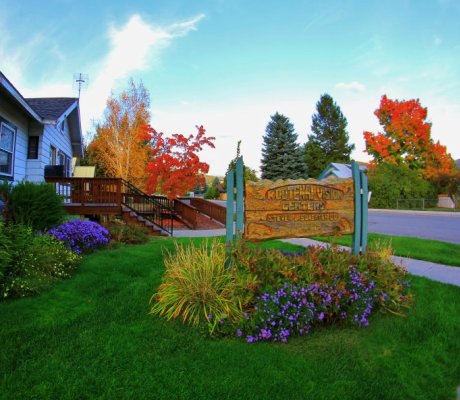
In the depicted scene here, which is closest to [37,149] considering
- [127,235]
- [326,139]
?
[127,235]

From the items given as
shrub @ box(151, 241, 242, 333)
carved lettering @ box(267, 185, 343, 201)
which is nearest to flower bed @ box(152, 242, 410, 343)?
shrub @ box(151, 241, 242, 333)

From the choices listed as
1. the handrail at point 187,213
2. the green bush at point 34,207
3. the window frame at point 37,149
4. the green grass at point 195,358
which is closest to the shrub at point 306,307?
the green grass at point 195,358

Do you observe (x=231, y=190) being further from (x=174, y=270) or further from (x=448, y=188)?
(x=448, y=188)

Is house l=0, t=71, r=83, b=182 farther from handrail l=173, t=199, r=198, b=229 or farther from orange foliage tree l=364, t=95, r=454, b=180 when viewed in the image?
orange foliage tree l=364, t=95, r=454, b=180

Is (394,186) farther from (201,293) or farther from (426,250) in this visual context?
(201,293)

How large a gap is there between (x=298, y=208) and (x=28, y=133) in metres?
9.94

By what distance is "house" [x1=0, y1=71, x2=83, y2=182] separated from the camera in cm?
845

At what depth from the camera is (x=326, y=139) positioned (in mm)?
51500

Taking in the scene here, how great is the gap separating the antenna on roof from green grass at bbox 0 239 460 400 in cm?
2966

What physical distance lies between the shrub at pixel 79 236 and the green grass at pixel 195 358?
101 inches

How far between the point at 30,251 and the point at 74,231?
2175mm

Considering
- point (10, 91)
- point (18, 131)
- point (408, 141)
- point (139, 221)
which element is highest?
point (408, 141)

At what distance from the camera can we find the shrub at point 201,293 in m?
3.39

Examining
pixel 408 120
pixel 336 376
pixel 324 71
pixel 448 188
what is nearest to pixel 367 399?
pixel 336 376
